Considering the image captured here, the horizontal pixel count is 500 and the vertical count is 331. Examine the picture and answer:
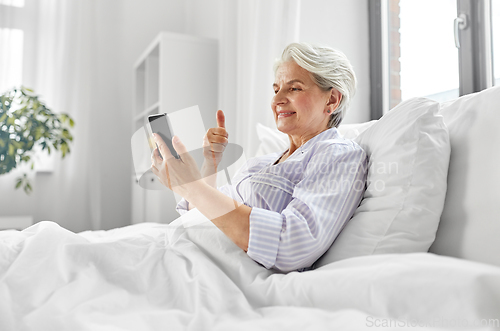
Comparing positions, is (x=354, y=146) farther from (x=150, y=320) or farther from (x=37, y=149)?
(x=37, y=149)

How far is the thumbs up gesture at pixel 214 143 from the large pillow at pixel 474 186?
20.1 inches

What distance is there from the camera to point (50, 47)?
292 centimetres

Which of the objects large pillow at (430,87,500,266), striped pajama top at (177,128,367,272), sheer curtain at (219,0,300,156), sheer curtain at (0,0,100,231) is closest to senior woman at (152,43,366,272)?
striped pajama top at (177,128,367,272)

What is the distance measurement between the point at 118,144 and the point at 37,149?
586 mm

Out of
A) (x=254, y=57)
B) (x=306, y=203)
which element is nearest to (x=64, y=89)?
(x=254, y=57)

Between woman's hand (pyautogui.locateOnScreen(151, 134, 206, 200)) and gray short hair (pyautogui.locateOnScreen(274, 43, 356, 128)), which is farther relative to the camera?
gray short hair (pyautogui.locateOnScreen(274, 43, 356, 128))

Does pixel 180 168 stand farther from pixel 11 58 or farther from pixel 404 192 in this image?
pixel 11 58

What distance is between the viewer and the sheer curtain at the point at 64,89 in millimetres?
2896

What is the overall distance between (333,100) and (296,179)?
279 mm

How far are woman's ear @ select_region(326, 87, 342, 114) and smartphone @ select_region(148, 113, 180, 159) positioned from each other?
1.53 feet

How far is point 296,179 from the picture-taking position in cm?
99

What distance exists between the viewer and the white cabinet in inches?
100.0

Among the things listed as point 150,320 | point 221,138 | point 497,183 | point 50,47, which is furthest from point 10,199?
point 497,183

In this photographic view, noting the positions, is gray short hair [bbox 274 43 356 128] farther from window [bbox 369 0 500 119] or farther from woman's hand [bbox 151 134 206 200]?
window [bbox 369 0 500 119]
